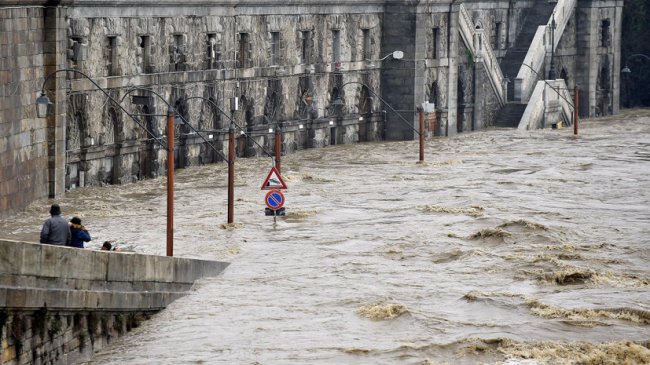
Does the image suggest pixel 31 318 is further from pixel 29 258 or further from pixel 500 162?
pixel 500 162

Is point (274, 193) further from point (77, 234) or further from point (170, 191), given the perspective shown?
point (77, 234)

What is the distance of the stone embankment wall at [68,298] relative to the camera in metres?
27.2

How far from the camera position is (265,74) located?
2741 inches

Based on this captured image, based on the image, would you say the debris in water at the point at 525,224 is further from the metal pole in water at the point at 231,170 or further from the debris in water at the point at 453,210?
the metal pole in water at the point at 231,170

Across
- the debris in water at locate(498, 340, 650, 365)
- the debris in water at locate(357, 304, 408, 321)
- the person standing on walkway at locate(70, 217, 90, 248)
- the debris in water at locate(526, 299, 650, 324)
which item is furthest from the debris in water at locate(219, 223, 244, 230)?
the debris in water at locate(498, 340, 650, 365)

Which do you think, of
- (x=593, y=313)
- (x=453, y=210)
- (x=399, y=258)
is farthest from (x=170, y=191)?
(x=453, y=210)

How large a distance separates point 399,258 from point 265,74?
27.5 m

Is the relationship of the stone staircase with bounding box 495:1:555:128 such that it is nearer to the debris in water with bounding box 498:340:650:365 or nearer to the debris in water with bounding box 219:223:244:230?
the debris in water with bounding box 219:223:244:230

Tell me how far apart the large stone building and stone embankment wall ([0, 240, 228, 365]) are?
942 centimetres

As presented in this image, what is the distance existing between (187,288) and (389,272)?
6379 mm

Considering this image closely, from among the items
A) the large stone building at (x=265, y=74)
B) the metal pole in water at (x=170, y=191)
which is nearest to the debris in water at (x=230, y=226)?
the large stone building at (x=265, y=74)

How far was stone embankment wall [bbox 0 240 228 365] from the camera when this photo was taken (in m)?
27.2

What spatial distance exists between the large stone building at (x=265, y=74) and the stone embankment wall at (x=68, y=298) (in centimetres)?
942

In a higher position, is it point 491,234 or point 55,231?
point 55,231
